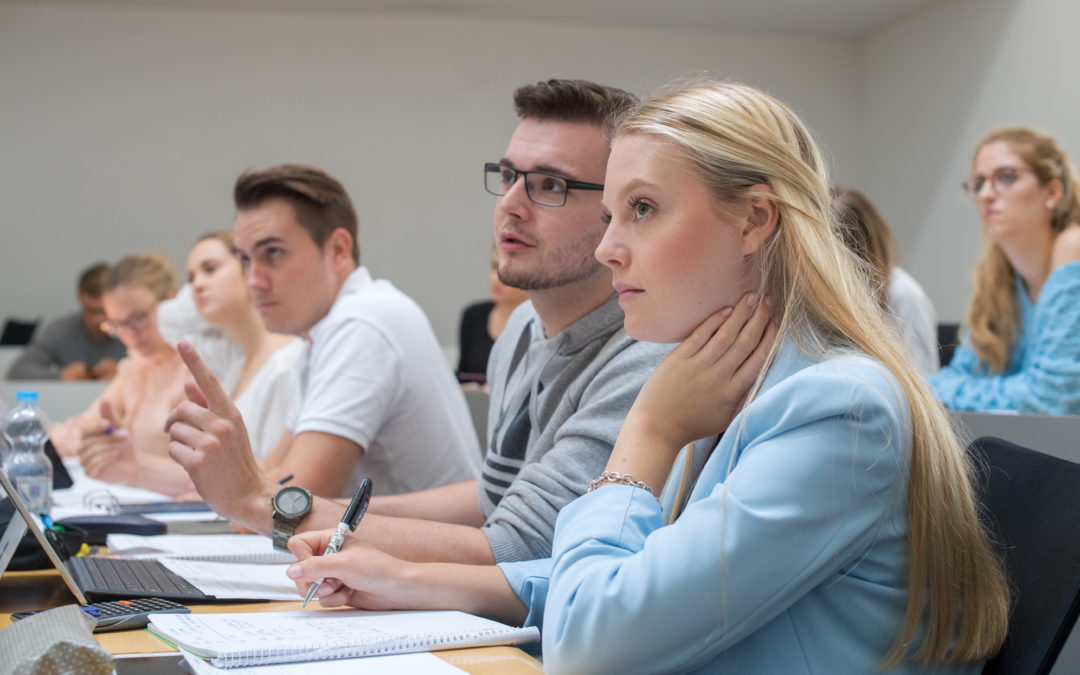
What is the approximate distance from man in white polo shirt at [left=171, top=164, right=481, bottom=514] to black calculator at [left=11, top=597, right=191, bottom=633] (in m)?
0.69

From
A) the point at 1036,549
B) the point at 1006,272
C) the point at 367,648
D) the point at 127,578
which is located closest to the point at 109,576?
the point at 127,578

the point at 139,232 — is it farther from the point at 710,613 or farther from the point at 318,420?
the point at 710,613

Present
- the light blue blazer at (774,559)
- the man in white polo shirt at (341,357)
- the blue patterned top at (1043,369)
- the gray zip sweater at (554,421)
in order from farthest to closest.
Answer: the blue patterned top at (1043,369)
the man in white polo shirt at (341,357)
the gray zip sweater at (554,421)
the light blue blazer at (774,559)

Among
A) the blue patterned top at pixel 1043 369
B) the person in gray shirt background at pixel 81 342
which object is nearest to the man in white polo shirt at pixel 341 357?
the blue patterned top at pixel 1043 369

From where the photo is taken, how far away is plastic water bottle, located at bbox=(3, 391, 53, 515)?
208cm

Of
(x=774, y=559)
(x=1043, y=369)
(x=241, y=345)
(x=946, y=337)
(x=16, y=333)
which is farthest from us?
(x=16, y=333)

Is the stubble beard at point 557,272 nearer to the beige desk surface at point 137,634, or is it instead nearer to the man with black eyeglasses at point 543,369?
the man with black eyeglasses at point 543,369

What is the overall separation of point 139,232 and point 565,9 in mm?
3610

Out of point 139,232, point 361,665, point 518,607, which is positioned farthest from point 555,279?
point 139,232

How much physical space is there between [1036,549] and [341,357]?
144 centimetres

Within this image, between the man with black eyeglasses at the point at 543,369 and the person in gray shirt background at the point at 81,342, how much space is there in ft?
15.8

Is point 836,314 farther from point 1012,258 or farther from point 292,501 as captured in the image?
point 1012,258

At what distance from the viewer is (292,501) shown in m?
1.49

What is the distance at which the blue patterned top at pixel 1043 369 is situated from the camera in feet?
8.64
